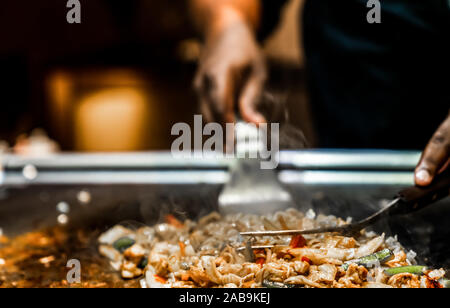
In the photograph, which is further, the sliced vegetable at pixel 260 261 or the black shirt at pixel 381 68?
Answer: the black shirt at pixel 381 68

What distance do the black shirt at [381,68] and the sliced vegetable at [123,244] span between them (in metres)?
1.65

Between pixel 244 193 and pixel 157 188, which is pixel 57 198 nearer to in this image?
pixel 157 188

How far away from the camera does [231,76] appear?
167 cm

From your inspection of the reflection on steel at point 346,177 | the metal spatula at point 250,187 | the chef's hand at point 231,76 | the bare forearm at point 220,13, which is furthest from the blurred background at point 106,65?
the metal spatula at point 250,187

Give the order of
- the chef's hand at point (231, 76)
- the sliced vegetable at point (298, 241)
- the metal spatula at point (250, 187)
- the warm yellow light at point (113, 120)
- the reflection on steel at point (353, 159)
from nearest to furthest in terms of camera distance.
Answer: the sliced vegetable at point (298, 241) < the metal spatula at point (250, 187) < the chef's hand at point (231, 76) < the reflection on steel at point (353, 159) < the warm yellow light at point (113, 120)

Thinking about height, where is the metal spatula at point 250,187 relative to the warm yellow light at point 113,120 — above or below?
below

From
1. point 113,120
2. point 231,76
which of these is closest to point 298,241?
point 231,76

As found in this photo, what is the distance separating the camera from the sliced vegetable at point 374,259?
2.84 feet

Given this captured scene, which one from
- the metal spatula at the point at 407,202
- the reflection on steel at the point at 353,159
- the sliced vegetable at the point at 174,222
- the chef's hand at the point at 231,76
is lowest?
the sliced vegetable at the point at 174,222

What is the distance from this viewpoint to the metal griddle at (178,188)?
1.25m

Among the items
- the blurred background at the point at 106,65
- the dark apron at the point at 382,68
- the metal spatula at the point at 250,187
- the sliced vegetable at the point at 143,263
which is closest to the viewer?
the sliced vegetable at the point at 143,263

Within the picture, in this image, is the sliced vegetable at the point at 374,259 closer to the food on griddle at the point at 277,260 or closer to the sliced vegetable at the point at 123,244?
the food on griddle at the point at 277,260

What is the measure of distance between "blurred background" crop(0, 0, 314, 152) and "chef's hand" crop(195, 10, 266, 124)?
2.30 m

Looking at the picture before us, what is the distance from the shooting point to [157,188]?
211 cm
